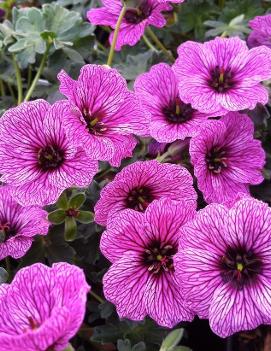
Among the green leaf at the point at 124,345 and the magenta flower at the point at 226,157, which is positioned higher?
the magenta flower at the point at 226,157

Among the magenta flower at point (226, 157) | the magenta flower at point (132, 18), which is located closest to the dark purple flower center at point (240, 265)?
the magenta flower at point (226, 157)

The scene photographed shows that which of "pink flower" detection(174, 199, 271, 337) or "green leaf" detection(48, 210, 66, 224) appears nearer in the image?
"pink flower" detection(174, 199, 271, 337)

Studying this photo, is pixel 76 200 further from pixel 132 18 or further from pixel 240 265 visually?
pixel 132 18

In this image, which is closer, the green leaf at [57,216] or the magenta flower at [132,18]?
the green leaf at [57,216]

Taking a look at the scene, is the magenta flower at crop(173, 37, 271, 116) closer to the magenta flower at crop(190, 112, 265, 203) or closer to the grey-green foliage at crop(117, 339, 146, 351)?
the magenta flower at crop(190, 112, 265, 203)

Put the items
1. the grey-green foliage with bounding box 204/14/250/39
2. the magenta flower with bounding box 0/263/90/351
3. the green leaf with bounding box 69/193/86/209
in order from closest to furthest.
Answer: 1. the magenta flower with bounding box 0/263/90/351
2. the green leaf with bounding box 69/193/86/209
3. the grey-green foliage with bounding box 204/14/250/39

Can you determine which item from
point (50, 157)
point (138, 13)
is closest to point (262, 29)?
point (138, 13)

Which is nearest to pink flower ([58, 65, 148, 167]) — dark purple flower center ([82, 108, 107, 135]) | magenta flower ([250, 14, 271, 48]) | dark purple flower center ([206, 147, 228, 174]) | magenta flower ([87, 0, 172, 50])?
dark purple flower center ([82, 108, 107, 135])

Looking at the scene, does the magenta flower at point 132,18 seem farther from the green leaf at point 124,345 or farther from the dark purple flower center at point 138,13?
the green leaf at point 124,345
